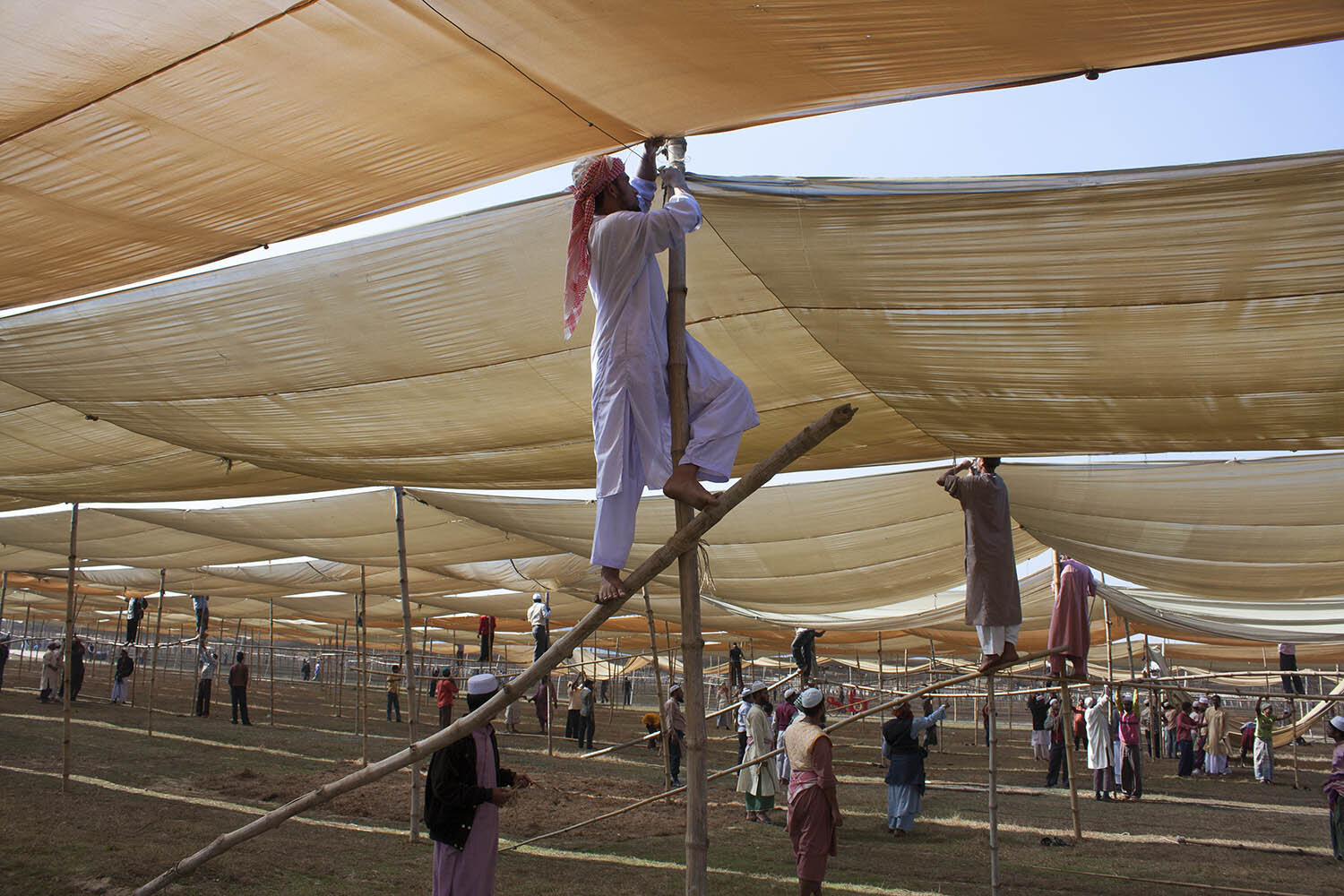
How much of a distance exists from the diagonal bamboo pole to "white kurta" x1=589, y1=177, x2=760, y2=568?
133 mm

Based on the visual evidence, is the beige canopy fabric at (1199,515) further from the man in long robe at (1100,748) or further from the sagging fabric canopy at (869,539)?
the man in long robe at (1100,748)

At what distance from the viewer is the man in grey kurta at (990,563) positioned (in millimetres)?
5586

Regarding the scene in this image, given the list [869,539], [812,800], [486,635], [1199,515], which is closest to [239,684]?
[486,635]

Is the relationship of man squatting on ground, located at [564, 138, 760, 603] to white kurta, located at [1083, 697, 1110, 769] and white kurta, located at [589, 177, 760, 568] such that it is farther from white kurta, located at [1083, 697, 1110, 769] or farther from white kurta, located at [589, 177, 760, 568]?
white kurta, located at [1083, 697, 1110, 769]

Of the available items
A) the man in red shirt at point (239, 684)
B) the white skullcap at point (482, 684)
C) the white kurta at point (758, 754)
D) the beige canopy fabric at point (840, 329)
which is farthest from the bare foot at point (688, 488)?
the man in red shirt at point (239, 684)

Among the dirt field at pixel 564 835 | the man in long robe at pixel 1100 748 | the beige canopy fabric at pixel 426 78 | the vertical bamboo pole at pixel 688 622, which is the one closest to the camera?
the beige canopy fabric at pixel 426 78

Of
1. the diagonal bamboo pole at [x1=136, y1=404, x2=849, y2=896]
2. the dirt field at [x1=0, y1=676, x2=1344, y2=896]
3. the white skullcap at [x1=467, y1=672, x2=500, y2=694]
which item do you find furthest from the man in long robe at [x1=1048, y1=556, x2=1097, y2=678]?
the diagonal bamboo pole at [x1=136, y1=404, x2=849, y2=896]

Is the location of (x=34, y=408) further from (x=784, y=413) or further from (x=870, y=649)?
(x=870, y=649)

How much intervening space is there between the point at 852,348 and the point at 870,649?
25.3 metres

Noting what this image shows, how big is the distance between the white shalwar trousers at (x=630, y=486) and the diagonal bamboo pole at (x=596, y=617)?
10 centimetres

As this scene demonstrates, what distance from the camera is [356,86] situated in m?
3.33

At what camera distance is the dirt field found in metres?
7.30

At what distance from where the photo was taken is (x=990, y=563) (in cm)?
559

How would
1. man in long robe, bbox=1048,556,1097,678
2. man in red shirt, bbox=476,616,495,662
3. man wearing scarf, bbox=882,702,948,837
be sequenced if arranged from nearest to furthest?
man in long robe, bbox=1048,556,1097,678
man wearing scarf, bbox=882,702,948,837
man in red shirt, bbox=476,616,495,662
